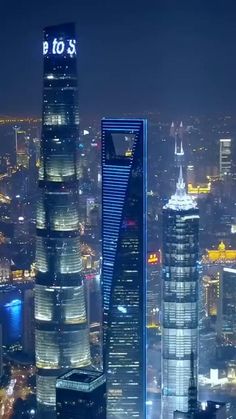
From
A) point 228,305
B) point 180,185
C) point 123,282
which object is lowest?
point 228,305

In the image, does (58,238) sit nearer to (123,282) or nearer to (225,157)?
(123,282)

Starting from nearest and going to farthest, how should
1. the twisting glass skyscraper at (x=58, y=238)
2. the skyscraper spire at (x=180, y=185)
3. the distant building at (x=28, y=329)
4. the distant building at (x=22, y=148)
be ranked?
the twisting glass skyscraper at (x=58, y=238) → the skyscraper spire at (x=180, y=185) → the distant building at (x=22, y=148) → the distant building at (x=28, y=329)

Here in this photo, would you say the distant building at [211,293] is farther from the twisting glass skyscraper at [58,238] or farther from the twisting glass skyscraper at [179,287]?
the twisting glass skyscraper at [58,238]

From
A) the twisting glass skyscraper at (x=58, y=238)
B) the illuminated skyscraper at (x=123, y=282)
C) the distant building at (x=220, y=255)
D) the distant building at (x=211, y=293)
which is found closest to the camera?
the illuminated skyscraper at (x=123, y=282)

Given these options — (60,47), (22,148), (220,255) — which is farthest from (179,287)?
(60,47)

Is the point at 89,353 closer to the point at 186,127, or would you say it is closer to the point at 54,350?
the point at 54,350

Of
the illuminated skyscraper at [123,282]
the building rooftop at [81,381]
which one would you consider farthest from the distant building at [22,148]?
the building rooftop at [81,381]
